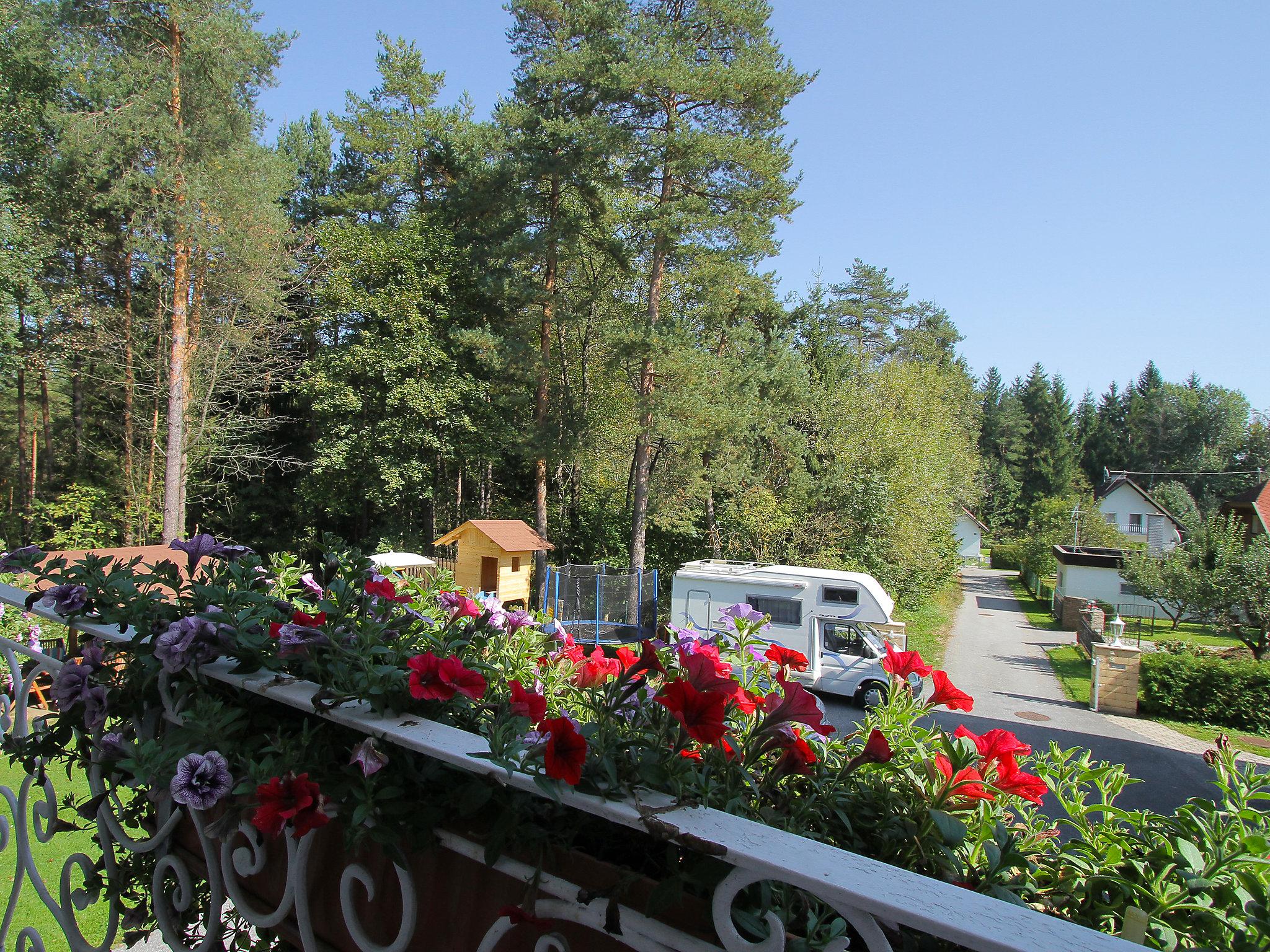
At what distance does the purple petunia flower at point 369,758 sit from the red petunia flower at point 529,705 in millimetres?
182

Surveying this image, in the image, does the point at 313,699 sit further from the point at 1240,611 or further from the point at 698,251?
the point at 1240,611

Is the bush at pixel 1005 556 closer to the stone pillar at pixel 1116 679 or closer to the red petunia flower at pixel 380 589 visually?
the stone pillar at pixel 1116 679

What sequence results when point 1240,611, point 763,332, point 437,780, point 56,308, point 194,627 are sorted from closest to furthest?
point 437,780
point 194,627
point 1240,611
point 56,308
point 763,332

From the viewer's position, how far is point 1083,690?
12719 millimetres

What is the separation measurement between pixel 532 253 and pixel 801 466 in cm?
802

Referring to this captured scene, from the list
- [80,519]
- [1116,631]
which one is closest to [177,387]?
[80,519]

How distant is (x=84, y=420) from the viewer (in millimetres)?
17562

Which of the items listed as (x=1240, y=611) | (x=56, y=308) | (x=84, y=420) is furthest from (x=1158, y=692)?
(x=84, y=420)

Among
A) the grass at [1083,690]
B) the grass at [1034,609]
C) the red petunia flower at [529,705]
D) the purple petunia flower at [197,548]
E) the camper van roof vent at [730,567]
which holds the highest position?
the purple petunia flower at [197,548]

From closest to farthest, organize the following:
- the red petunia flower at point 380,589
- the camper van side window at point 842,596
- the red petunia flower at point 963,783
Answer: the red petunia flower at point 963,783, the red petunia flower at point 380,589, the camper van side window at point 842,596

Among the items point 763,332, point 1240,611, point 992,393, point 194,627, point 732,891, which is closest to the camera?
point 732,891

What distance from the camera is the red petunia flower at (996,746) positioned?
3.11 feet

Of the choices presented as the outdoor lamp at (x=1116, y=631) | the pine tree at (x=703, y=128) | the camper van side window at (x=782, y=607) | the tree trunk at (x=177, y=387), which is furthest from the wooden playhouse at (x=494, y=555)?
the outdoor lamp at (x=1116, y=631)

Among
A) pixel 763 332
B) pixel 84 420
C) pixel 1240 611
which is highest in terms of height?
pixel 763 332
